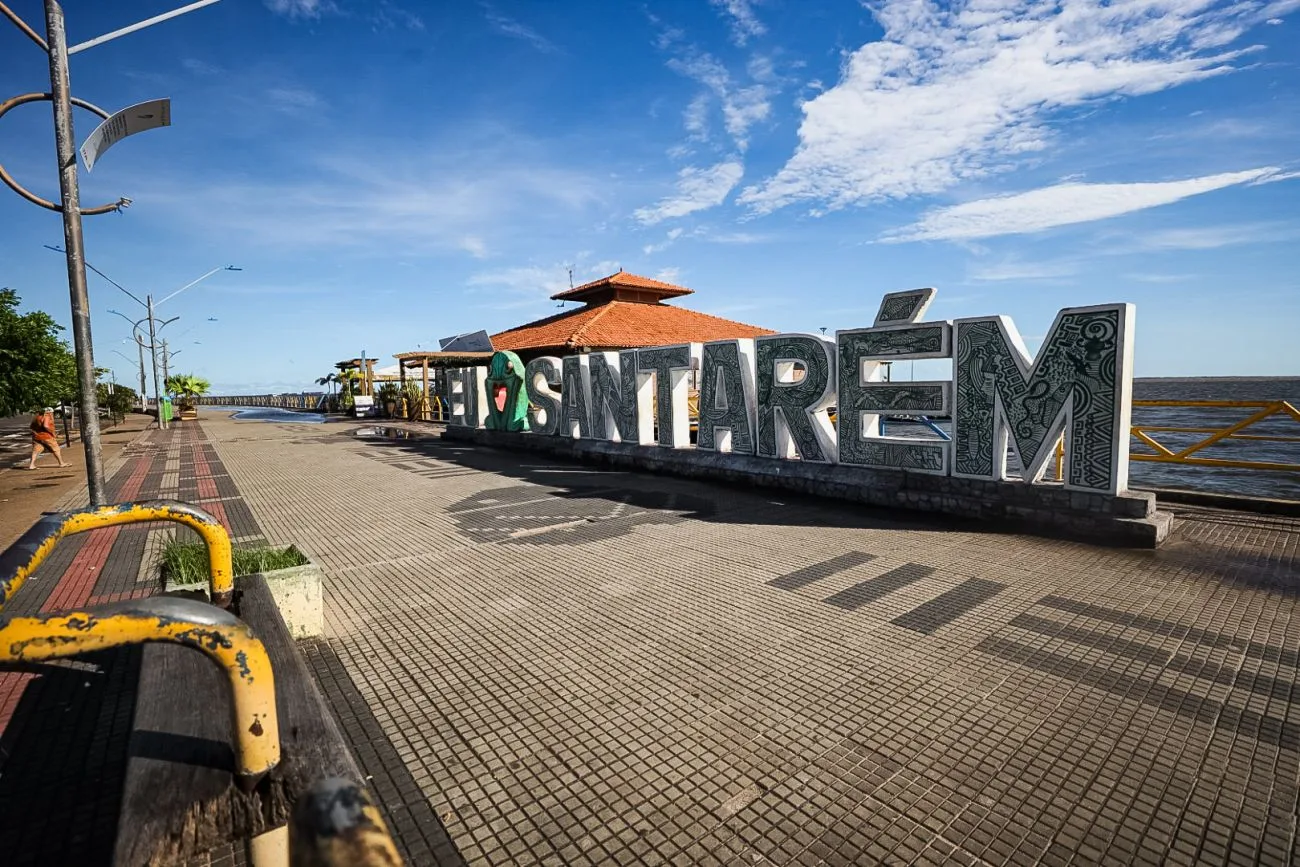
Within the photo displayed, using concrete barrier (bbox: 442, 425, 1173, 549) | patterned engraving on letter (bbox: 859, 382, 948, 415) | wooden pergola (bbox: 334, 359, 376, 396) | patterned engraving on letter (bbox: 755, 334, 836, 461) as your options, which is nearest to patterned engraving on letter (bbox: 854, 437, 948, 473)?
concrete barrier (bbox: 442, 425, 1173, 549)

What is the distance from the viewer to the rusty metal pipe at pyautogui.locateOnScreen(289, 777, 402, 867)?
1.24 meters

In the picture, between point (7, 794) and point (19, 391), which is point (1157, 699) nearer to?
point (7, 794)

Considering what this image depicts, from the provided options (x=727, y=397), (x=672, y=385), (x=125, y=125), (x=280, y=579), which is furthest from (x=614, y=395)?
(x=280, y=579)

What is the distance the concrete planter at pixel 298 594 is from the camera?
16.6ft

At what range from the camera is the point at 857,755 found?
11.9 feet

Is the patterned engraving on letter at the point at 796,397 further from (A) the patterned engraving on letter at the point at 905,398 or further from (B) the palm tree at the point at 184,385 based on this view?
(B) the palm tree at the point at 184,385

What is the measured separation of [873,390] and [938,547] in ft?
10.4

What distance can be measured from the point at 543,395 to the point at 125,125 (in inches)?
471

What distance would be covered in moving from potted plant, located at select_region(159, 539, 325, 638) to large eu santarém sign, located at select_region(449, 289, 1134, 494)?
820cm

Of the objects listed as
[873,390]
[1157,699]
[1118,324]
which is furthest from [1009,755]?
[873,390]

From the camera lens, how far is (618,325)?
952 inches

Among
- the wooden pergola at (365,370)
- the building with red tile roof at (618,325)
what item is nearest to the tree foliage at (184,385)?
the wooden pergola at (365,370)

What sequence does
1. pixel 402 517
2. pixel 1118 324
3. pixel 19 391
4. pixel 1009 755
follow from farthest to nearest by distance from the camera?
1. pixel 19 391
2. pixel 402 517
3. pixel 1118 324
4. pixel 1009 755

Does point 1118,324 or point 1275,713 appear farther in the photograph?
point 1118,324
